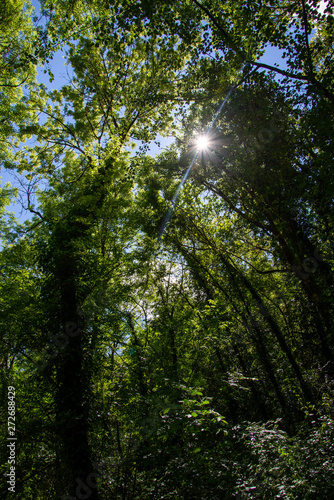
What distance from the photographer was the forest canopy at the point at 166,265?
3.48m

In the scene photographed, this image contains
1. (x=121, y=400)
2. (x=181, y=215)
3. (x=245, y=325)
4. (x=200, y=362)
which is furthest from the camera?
(x=181, y=215)

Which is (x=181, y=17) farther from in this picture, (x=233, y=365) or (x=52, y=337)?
(x=233, y=365)

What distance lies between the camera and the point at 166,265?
39.8 feet

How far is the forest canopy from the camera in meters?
3.48

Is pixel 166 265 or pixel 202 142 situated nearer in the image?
pixel 202 142

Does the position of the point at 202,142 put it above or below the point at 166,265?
above

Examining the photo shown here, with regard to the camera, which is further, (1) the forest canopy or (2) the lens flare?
(2) the lens flare

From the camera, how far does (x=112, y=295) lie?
617 cm

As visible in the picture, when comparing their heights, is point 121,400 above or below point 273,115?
below

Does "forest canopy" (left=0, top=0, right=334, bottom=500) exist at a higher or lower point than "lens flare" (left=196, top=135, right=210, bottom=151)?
lower

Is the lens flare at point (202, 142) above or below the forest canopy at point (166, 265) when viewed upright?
above

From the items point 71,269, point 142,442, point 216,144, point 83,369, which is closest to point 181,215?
point 216,144

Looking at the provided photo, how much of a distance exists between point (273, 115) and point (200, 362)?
6.59 m

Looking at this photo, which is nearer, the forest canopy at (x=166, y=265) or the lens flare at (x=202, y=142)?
the forest canopy at (x=166, y=265)
